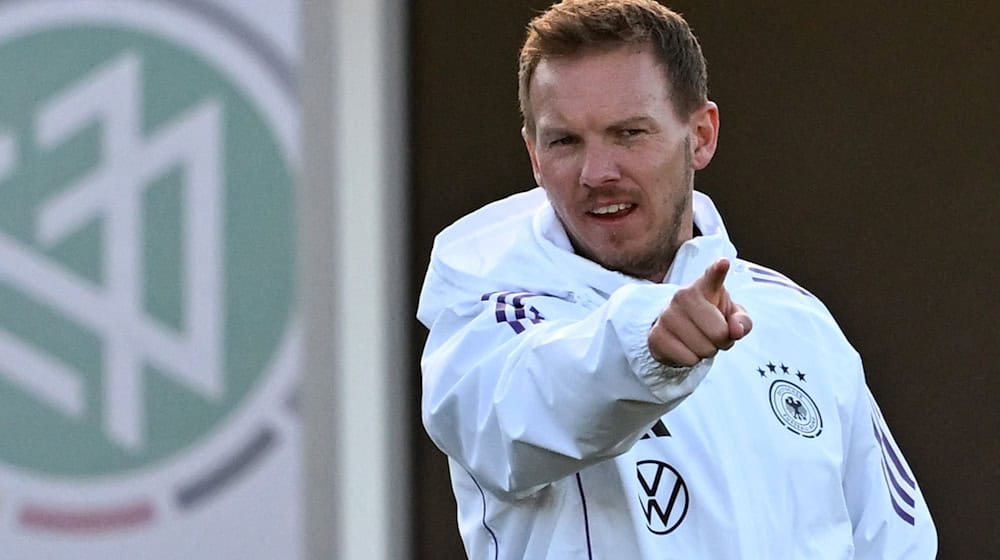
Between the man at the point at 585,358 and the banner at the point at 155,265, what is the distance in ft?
2.80

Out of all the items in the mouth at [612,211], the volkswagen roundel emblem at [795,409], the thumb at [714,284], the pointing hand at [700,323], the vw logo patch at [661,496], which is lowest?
the vw logo patch at [661,496]

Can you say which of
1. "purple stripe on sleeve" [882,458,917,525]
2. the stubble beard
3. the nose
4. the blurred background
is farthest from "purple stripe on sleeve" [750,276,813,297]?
the blurred background

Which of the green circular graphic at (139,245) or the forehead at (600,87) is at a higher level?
the forehead at (600,87)

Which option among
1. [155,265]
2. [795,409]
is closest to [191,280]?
[155,265]

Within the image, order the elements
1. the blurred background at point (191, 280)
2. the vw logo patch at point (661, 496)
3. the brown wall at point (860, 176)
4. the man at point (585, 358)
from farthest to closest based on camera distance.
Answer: the brown wall at point (860, 176) → the blurred background at point (191, 280) → the vw logo patch at point (661, 496) → the man at point (585, 358)

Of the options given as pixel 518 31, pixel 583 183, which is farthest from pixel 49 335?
pixel 583 183

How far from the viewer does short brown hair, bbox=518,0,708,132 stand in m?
2.29

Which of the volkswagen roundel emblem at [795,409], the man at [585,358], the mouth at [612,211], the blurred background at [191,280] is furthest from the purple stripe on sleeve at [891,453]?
the blurred background at [191,280]

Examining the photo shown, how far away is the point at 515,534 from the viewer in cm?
218

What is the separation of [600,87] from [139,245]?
1.23 m

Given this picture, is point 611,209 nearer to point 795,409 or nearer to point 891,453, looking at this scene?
point 795,409

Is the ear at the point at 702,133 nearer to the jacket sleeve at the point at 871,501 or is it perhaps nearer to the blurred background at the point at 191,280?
the jacket sleeve at the point at 871,501

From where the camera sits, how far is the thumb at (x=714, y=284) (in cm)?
171

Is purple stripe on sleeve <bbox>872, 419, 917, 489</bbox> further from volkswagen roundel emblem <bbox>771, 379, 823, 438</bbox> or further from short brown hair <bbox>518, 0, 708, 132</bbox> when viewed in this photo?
short brown hair <bbox>518, 0, 708, 132</bbox>
